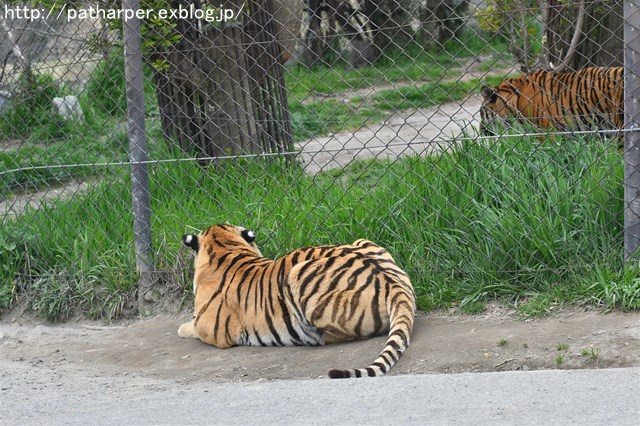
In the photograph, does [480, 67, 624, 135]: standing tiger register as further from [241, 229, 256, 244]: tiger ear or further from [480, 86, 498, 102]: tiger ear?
[241, 229, 256, 244]: tiger ear

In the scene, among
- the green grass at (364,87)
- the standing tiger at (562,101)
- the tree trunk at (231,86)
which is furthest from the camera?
the green grass at (364,87)

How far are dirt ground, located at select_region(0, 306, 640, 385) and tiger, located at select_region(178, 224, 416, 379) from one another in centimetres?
8

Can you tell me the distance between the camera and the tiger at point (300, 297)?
5293 millimetres

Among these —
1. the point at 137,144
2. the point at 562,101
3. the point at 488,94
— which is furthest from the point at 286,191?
the point at 562,101

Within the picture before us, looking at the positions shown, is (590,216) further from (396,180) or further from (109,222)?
(109,222)

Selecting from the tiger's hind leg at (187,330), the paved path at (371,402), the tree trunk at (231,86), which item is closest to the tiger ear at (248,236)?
the tiger's hind leg at (187,330)

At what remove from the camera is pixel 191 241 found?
599 centimetres

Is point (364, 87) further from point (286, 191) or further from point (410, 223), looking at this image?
point (410, 223)

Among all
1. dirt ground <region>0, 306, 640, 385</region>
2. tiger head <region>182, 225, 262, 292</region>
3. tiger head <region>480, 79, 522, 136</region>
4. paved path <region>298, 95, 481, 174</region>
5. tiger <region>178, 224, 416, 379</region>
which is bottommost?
dirt ground <region>0, 306, 640, 385</region>

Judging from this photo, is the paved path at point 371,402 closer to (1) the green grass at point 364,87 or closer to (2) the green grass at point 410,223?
(2) the green grass at point 410,223

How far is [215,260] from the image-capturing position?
5.91 m

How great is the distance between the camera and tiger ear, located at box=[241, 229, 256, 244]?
6.05 m

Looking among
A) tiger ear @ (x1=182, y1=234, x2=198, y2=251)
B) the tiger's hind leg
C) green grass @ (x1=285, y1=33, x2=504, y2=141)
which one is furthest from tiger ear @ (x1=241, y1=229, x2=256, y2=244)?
green grass @ (x1=285, y1=33, x2=504, y2=141)

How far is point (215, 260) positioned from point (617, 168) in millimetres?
2433
